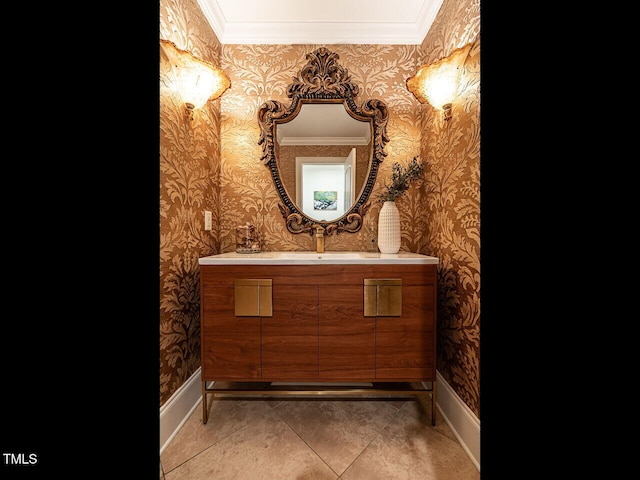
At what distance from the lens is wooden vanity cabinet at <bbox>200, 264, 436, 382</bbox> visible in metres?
1.27

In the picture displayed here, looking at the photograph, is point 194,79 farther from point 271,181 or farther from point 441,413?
point 441,413

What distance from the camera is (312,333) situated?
1.27 m

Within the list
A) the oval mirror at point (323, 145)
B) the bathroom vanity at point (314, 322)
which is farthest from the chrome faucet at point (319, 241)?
the bathroom vanity at point (314, 322)

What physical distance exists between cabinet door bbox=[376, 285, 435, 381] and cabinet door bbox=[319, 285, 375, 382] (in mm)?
51

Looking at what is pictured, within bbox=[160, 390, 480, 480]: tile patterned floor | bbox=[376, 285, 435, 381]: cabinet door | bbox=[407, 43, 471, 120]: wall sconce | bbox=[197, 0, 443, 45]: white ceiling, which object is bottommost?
bbox=[160, 390, 480, 480]: tile patterned floor

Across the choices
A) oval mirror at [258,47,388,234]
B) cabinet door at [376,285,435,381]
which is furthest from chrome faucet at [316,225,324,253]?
cabinet door at [376,285,435,381]

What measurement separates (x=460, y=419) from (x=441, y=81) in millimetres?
1738

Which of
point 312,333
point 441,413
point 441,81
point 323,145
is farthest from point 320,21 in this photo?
point 441,413

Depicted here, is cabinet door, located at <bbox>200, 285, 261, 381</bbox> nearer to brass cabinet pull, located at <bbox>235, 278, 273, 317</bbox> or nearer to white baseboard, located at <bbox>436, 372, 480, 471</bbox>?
brass cabinet pull, located at <bbox>235, 278, 273, 317</bbox>

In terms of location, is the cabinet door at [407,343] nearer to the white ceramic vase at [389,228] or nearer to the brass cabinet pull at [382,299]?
the brass cabinet pull at [382,299]
